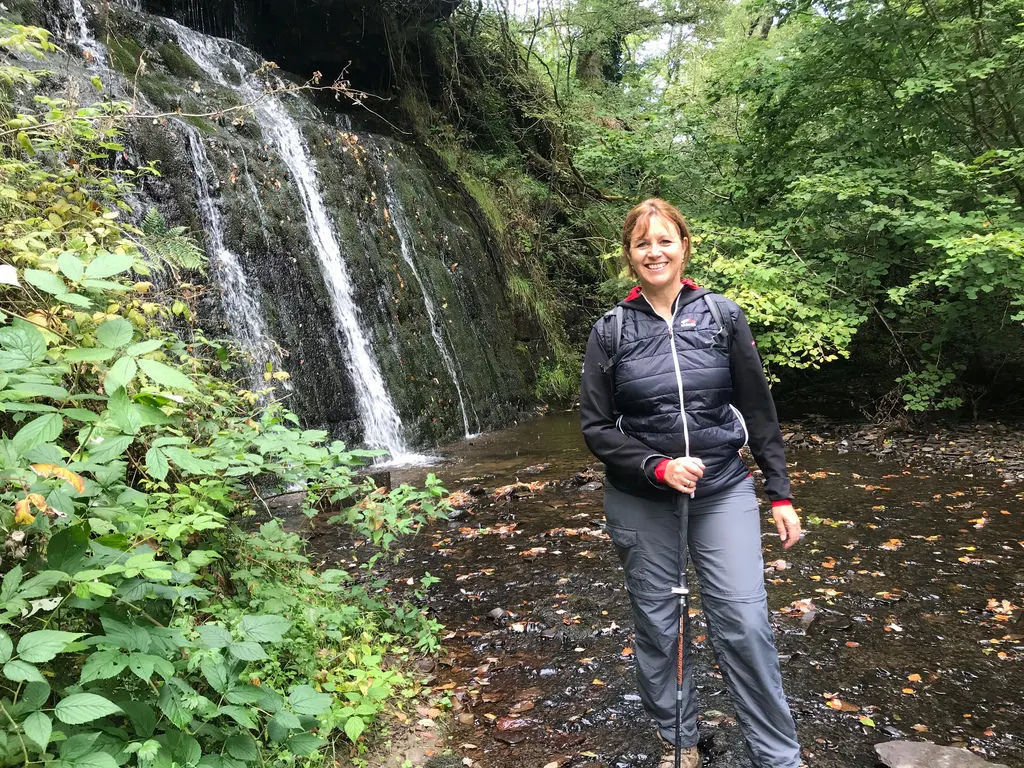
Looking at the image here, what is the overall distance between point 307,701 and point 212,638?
0.41 metres

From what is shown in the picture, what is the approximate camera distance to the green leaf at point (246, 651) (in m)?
1.89

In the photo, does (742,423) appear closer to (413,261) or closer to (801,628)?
(801,628)

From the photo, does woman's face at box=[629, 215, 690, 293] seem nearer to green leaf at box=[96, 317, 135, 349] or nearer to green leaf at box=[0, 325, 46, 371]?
green leaf at box=[96, 317, 135, 349]

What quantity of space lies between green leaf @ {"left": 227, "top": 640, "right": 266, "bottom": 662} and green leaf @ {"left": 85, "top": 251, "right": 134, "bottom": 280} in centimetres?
115

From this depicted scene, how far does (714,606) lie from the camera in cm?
226

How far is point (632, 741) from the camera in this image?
8.79ft

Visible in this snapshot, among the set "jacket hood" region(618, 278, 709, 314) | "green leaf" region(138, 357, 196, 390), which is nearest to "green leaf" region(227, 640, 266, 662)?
"green leaf" region(138, 357, 196, 390)

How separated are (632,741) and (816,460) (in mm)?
6134

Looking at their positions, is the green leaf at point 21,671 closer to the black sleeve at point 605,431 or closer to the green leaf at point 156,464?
the green leaf at point 156,464

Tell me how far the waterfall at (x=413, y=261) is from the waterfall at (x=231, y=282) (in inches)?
130

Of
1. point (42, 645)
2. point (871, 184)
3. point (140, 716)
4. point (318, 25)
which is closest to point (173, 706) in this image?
point (140, 716)

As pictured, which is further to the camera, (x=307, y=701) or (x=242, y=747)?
(x=307, y=701)

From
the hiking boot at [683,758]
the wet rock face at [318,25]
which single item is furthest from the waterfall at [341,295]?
the hiking boot at [683,758]

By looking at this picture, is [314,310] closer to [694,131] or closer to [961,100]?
[694,131]
